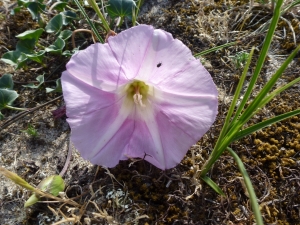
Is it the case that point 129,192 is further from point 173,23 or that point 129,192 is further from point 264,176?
point 173,23

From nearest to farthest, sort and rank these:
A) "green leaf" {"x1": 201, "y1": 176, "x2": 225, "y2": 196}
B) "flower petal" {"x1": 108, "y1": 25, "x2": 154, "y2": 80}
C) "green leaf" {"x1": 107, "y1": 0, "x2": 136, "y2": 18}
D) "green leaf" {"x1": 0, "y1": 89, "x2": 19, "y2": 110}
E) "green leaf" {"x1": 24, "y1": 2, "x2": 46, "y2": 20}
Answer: "flower petal" {"x1": 108, "y1": 25, "x2": 154, "y2": 80} < "green leaf" {"x1": 201, "y1": 176, "x2": 225, "y2": 196} < "green leaf" {"x1": 0, "y1": 89, "x2": 19, "y2": 110} < "green leaf" {"x1": 107, "y1": 0, "x2": 136, "y2": 18} < "green leaf" {"x1": 24, "y1": 2, "x2": 46, "y2": 20}

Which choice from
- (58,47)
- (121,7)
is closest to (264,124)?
(121,7)

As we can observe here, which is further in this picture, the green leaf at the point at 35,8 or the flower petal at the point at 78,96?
the green leaf at the point at 35,8

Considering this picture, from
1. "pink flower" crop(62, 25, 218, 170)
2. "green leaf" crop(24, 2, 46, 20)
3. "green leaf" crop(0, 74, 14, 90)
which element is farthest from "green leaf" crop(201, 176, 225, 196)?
"green leaf" crop(24, 2, 46, 20)

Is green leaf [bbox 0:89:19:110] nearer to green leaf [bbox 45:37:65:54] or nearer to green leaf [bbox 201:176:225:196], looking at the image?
green leaf [bbox 45:37:65:54]

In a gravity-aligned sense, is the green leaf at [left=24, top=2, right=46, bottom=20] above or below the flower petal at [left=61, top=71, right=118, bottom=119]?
below

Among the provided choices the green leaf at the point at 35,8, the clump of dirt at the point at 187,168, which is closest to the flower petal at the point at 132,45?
the clump of dirt at the point at 187,168

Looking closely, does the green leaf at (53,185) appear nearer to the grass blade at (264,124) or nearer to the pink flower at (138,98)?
the pink flower at (138,98)
